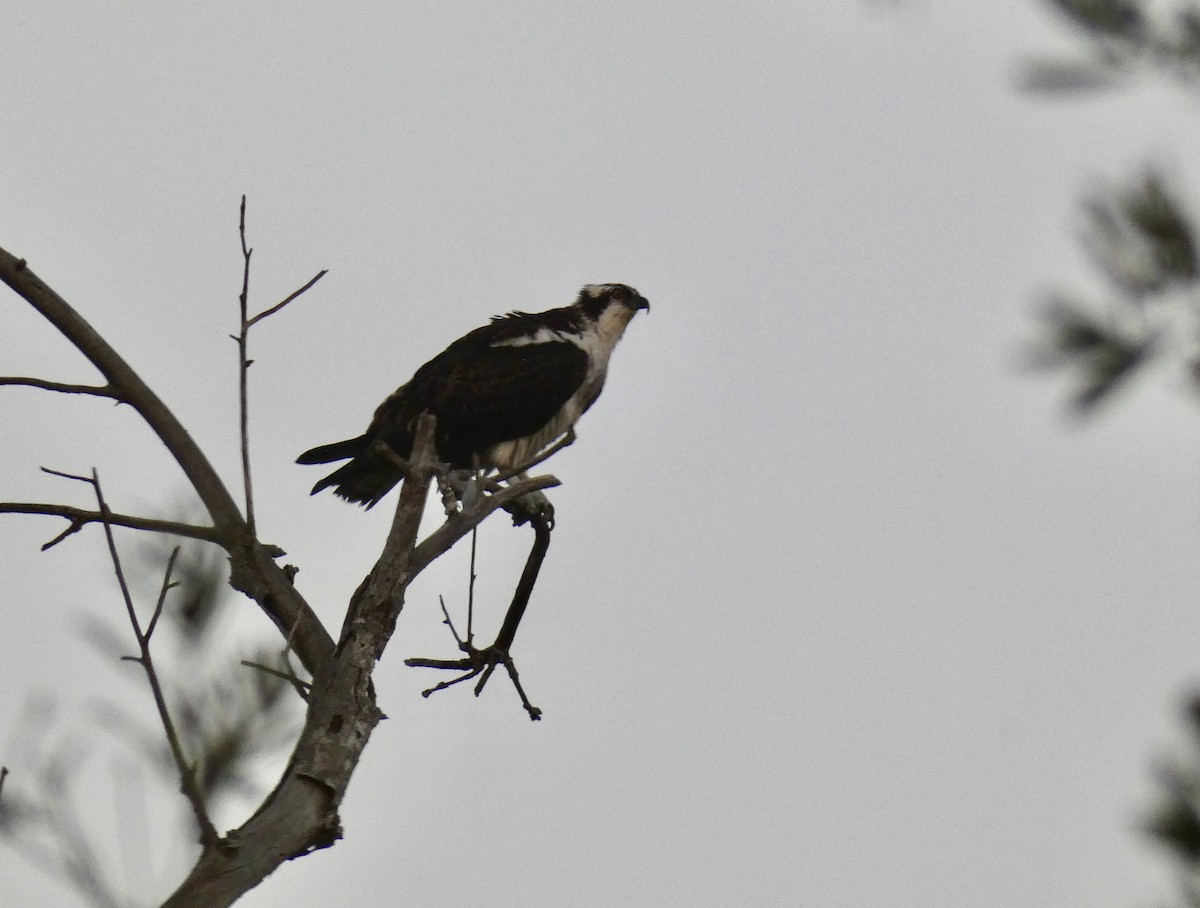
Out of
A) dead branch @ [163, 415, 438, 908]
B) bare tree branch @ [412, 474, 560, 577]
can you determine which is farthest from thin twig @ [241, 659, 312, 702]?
bare tree branch @ [412, 474, 560, 577]

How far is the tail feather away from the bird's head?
7.54ft

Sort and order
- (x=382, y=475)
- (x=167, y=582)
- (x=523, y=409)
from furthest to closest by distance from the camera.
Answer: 1. (x=523, y=409)
2. (x=382, y=475)
3. (x=167, y=582)

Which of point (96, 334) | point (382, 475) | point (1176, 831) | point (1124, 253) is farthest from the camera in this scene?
point (382, 475)

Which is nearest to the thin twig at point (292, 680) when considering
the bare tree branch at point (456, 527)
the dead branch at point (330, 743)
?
the dead branch at point (330, 743)

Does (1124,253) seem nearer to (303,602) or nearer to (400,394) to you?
(303,602)

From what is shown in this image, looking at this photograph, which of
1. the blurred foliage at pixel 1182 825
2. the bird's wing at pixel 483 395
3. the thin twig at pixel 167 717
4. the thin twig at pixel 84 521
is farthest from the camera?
the bird's wing at pixel 483 395

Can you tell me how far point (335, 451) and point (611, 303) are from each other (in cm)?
266

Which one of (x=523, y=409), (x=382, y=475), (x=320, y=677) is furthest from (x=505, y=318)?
(x=320, y=677)

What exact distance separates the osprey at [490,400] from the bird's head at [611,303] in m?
0.32

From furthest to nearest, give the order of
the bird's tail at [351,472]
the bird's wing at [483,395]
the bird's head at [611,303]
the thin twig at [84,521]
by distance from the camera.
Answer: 1. the bird's head at [611,303]
2. the bird's wing at [483,395]
3. the bird's tail at [351,472]
4. the thin twig at [84,521]

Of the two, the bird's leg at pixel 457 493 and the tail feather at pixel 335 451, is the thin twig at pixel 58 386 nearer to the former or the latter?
the bird's leg at pixel 457 493

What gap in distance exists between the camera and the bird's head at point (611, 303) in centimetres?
941

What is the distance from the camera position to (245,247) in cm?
455

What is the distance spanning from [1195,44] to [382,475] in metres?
5.78
